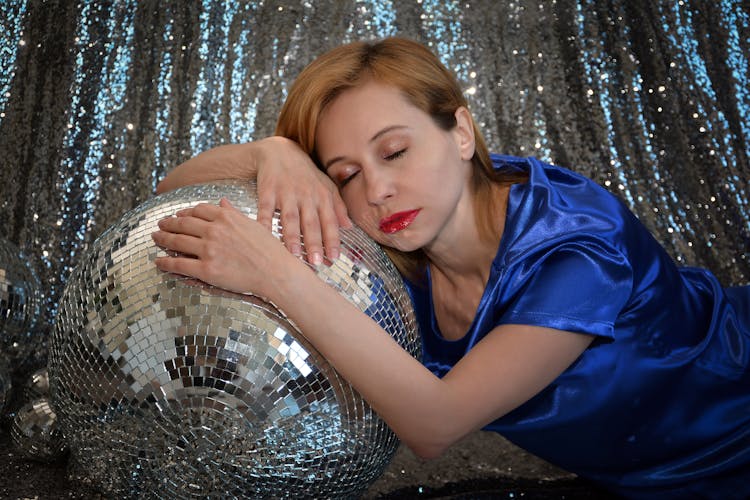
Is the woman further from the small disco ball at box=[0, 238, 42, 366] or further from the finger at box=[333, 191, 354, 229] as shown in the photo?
the small disco ball at box=[0, 238, 42, 366]

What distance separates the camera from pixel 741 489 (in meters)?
1.56

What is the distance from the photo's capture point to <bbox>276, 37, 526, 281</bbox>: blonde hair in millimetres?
1429

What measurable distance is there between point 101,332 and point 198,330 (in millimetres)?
161

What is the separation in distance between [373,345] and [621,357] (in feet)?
1.95

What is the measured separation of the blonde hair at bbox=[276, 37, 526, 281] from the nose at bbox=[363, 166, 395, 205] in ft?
0.53

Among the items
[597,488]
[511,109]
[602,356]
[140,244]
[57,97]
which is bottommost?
[597,488]

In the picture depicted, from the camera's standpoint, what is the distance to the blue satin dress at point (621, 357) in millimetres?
1334

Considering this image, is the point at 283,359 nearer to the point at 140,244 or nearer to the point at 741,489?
the point at 140,244

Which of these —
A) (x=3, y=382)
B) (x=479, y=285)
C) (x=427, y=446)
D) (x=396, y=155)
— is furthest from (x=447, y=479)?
(x=3, y=382)

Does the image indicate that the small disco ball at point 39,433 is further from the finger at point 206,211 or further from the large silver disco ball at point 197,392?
the finger at point 206,211

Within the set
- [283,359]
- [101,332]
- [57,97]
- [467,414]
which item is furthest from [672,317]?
[57,97]

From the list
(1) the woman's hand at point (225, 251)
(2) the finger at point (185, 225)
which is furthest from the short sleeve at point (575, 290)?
(2) the finger at point (185, 225)

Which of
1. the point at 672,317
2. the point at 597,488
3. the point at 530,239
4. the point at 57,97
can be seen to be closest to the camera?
the point at 530,239

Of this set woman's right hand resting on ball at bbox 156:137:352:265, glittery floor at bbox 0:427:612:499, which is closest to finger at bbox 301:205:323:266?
woman's right hand resting on ball at bbox 156:137:352:265
